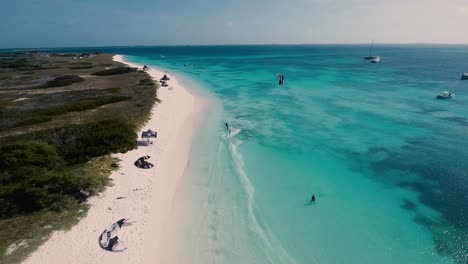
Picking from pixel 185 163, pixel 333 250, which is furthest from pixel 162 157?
pixel 333 250

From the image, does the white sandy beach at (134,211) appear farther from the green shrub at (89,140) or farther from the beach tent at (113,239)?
the green shrub at (89,140)

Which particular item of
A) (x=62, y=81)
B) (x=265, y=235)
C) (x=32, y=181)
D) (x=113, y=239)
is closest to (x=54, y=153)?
(x=32, y=181)

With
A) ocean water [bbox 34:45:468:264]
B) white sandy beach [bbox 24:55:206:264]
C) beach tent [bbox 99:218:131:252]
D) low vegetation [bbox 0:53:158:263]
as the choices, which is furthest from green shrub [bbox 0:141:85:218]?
ocean water [bbox 34:45:468:264]

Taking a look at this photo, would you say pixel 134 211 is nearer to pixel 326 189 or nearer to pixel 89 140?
pixel 89 140

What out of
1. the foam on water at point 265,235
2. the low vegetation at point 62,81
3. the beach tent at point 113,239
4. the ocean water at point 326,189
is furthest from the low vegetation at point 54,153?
the foam on water at point 265,235

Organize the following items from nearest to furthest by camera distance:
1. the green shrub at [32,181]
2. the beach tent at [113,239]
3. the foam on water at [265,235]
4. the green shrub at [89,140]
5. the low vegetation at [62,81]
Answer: the beach tent at [113,239]
the foam on water at [265,235]
the green shrub at [32,181]
the green shrub at [89,140]
the low vegetation at [62,81]

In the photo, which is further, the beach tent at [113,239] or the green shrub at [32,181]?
the green shrub at [32,181]
